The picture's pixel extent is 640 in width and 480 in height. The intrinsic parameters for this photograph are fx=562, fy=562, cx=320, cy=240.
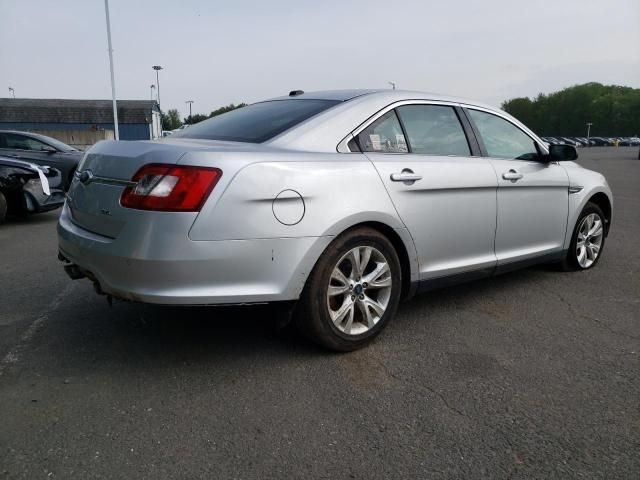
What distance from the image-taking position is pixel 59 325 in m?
3.75

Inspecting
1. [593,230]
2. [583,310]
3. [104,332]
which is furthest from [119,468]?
[593,230]

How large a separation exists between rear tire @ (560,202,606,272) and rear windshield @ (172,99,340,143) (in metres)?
2.86

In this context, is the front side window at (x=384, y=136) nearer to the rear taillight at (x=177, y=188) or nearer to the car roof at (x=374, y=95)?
the car roof at (x=374, y=95)

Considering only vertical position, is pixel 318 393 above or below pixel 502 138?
below

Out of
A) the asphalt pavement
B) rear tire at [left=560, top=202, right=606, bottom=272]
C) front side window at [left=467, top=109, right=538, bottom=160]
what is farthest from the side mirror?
the asphalt pavement

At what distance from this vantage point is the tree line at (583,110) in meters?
110

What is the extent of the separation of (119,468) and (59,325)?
6.19 feet

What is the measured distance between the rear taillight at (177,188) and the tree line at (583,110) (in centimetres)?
12391

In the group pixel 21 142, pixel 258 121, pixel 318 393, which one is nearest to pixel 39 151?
pixel 21 142

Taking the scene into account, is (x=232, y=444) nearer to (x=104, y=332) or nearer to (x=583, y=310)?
(x=104, y=332)

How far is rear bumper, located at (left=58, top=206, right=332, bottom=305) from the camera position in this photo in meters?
2.68

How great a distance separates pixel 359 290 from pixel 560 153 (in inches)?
95.2

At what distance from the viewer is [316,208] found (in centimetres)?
296

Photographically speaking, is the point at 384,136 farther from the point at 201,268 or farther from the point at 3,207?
the point at 3,207
